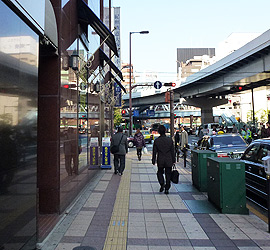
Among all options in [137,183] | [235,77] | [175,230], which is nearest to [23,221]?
[175,230]

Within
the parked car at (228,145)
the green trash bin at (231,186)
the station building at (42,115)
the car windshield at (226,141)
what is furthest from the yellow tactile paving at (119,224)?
the car windshield at (226,141)

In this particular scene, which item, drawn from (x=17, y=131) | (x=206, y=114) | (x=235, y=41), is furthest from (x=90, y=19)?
(x=235, y=41)

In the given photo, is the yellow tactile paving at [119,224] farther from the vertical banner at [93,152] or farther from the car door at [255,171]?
the car door at [255,171]

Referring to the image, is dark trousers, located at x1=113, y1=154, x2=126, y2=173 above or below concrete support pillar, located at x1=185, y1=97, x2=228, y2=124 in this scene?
below

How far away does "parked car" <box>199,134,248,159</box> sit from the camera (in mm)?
8672

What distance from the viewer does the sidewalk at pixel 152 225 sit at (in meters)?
3.93

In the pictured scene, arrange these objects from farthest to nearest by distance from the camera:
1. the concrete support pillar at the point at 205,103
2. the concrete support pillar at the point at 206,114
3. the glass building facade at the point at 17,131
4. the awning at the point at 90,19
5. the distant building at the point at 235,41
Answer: the distant building at the point at 235,41 < the concrete support pillar at the point at 206,114 < the concrete support pillar at the point at 205,103 < the awning at the point at 90,19 < the glass building facade at the point at 17,131

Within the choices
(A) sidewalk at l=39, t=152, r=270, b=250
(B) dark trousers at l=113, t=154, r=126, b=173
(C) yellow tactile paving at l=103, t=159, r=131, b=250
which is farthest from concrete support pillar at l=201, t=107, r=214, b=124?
(C) yellow tactile paving at l=103, t=159, r=131, b=250

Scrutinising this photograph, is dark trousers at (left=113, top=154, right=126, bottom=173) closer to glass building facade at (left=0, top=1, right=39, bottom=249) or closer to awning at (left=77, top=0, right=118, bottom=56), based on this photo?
awning at (left=77, top=0, right=118, bottom=56)

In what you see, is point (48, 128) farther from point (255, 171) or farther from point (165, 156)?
point (255, 171)

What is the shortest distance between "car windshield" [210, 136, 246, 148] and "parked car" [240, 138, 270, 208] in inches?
104

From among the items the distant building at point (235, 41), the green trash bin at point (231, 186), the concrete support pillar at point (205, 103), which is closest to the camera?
the green trash bin at point (231, 186)

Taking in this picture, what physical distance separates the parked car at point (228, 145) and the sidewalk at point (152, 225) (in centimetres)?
242

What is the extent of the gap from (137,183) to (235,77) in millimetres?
22069
